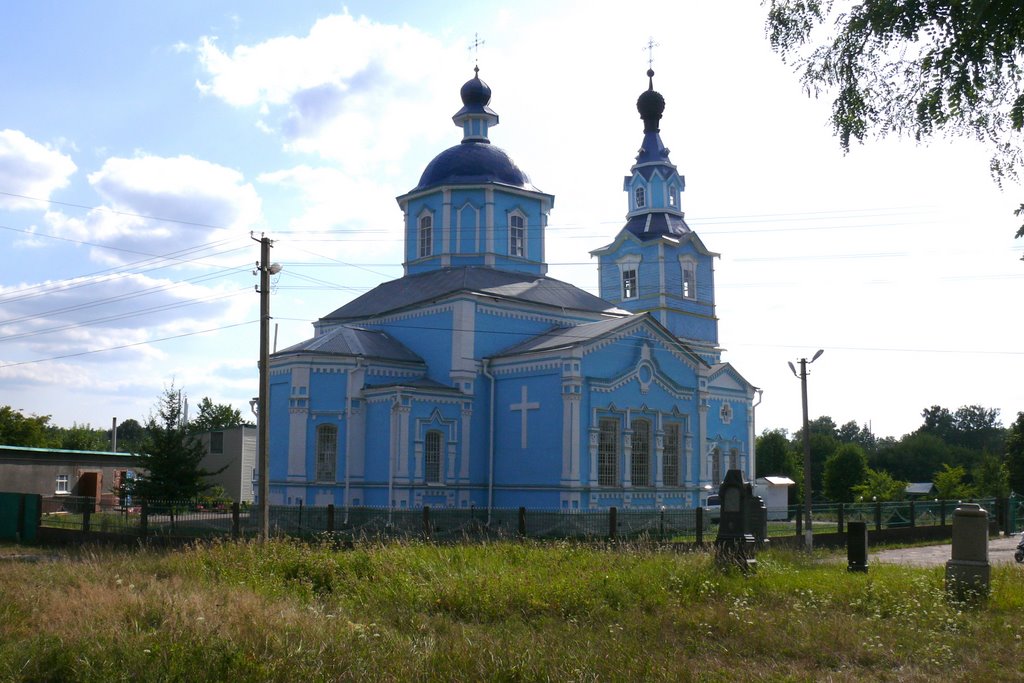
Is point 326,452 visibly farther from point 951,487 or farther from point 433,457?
point 951,487

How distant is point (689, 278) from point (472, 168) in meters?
→ 10.6

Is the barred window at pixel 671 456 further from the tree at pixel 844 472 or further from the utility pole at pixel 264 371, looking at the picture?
the tree at pixel 844 472

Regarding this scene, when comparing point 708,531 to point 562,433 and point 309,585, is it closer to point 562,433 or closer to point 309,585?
point 562,433

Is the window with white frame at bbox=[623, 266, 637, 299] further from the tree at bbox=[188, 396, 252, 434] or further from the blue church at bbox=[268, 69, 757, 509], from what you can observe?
the tree at bbox=[188, 396, 252, 434]

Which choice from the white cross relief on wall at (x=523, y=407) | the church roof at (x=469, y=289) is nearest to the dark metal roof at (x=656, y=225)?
the church roof at (x=469, y=289)

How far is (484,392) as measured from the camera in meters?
26.1

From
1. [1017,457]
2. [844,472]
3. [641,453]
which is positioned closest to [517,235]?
[641,453]

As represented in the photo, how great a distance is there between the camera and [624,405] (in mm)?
25078

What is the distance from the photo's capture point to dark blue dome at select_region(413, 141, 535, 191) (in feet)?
97.7

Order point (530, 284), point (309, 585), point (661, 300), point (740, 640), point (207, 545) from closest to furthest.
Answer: point (740, 640), point (309, 585), point (207, 545), point (530, 284), point (661, 300)

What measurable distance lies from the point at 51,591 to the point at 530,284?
19.8 metres

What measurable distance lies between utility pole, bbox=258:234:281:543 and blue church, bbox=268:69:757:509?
7.11 meters

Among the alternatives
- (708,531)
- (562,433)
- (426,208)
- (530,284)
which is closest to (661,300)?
(530,284)

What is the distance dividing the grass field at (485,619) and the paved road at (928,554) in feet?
13.7
